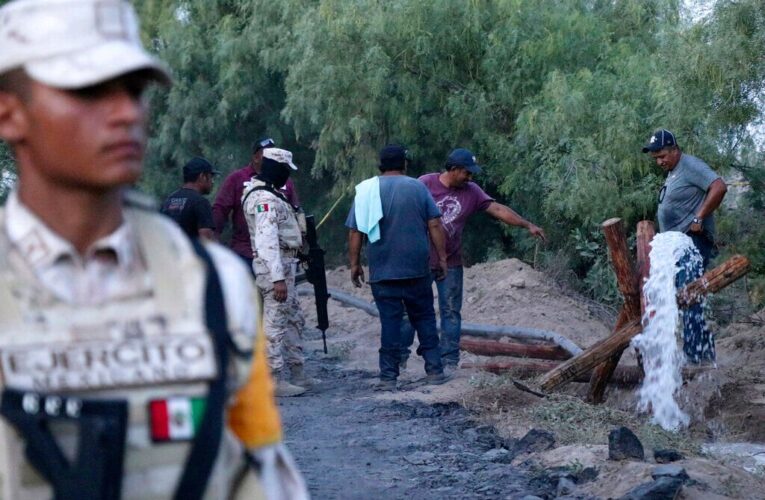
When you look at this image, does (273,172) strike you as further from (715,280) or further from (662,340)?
(715,280)

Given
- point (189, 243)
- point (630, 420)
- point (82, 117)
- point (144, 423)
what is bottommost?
point (630, 420)

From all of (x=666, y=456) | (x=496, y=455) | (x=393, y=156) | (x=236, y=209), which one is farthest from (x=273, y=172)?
(x=666, y=456)

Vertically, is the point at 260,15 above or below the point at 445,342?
above

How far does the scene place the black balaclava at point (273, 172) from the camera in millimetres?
9336

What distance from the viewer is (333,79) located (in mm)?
18156

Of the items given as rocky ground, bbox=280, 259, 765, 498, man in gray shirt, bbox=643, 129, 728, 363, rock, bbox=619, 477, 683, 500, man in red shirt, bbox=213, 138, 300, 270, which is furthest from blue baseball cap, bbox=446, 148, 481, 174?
rock, bbox=619, 477, 683, 500

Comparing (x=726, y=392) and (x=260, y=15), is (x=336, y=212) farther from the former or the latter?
(x=726, y=392)

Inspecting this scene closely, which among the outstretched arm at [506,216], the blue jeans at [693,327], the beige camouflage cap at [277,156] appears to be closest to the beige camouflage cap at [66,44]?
the beige camouflage cap at [277,156]

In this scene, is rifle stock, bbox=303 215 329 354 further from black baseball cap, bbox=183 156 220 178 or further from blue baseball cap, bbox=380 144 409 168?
black baseball cap, bbox=183 156 220 178

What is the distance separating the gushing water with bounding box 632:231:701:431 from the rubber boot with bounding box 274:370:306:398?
2.73 m

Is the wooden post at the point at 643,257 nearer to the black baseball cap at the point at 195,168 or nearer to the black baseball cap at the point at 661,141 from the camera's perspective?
the black baseball cap at the point at 661,141

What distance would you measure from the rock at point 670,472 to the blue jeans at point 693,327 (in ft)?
9.38

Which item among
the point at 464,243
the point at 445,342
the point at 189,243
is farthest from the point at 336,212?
the point at 189,243

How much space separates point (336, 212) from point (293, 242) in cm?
1298
